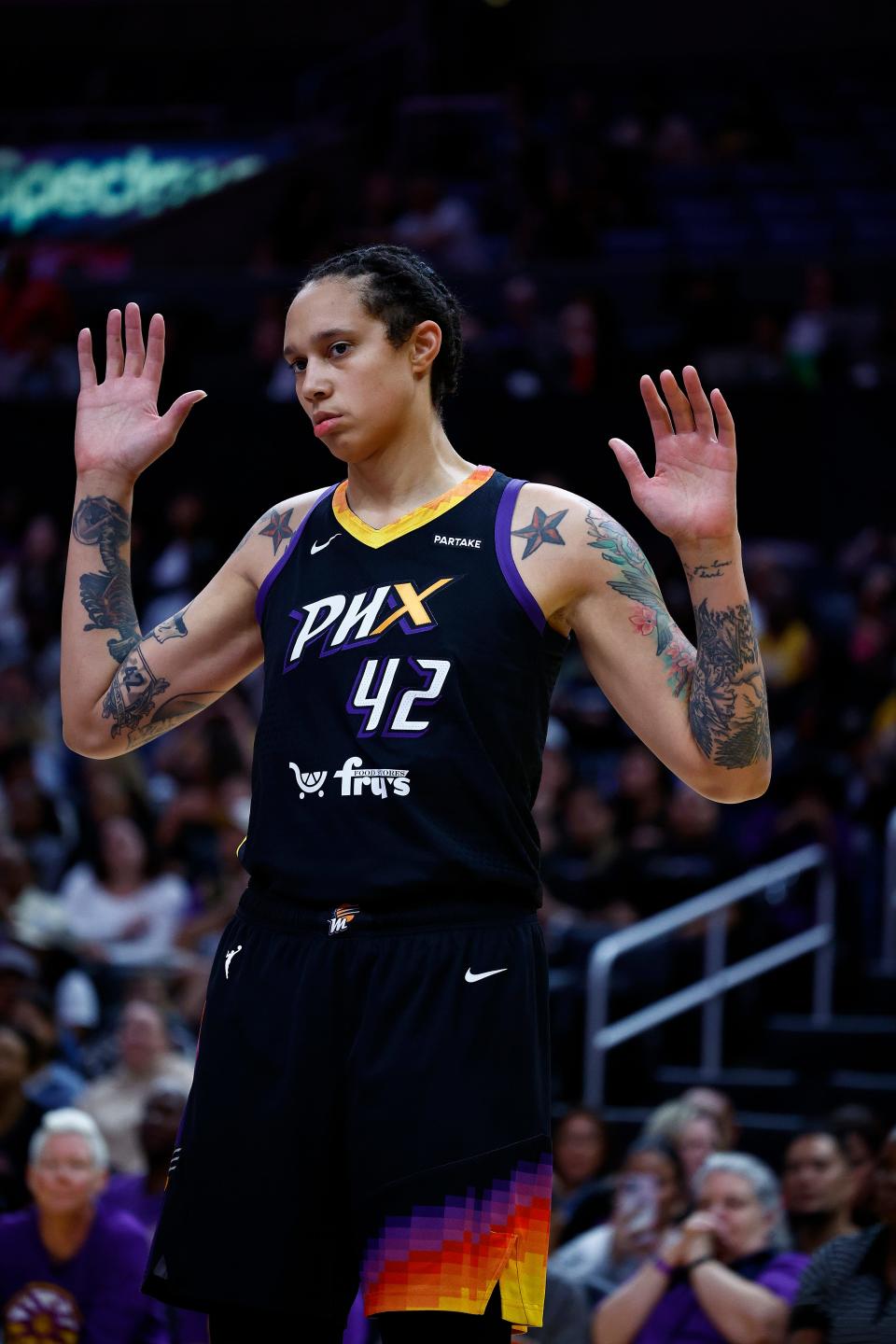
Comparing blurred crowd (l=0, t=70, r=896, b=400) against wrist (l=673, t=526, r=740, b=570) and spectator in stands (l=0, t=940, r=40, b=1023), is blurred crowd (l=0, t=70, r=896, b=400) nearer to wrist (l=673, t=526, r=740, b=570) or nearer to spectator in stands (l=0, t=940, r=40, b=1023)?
spectator in stands (l=0, t=940, r=40, b=1023)

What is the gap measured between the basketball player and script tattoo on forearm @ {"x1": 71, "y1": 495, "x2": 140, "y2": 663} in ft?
0.89

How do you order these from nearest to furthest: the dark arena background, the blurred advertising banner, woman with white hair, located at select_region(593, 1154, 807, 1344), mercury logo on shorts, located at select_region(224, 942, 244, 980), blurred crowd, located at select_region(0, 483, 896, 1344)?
mercury logo on shorts, located at select_region(224, 942, 244, 980), woman with white hair, located at select_region(593, 1154, 807, 1344), blurred crowd, located at select_region(0, 483, 896, 1344), the dark arena background, the blurred advertising banner

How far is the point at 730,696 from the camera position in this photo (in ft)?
8.73

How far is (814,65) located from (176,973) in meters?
11.9

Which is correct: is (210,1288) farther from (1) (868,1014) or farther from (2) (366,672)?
(1) (868,1014)

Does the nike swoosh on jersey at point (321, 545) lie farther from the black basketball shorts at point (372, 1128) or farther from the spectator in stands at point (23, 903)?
the spectator in stands at point (23, 903)

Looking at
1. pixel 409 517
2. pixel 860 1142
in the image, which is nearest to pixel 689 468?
pixel 409 517

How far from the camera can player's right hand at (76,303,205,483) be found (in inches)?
120

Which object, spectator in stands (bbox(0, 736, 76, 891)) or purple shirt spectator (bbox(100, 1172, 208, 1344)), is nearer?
purple shirt spectator (bbox(100, 1172, 208, 1344))

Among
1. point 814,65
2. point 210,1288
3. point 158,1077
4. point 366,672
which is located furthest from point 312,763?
point 814,65

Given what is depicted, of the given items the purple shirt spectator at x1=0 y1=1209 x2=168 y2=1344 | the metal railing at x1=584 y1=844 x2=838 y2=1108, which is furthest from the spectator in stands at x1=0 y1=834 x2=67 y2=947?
the purple shirt spectator at x1=0 y1=1209 x2=168 y2=1344

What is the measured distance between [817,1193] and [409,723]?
4075mm

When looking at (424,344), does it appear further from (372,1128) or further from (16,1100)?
(16,1100)

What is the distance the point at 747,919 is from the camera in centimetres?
937
